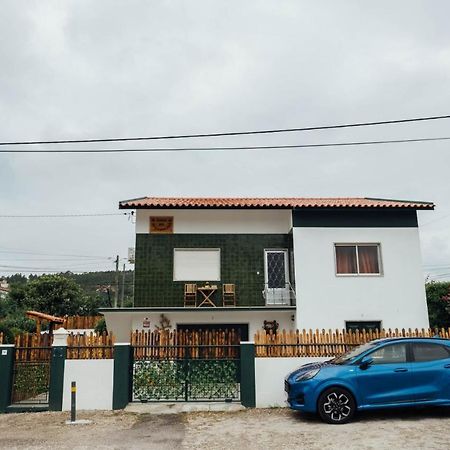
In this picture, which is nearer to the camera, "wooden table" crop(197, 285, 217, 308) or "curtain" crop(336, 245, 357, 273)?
"curtain" crop(336, 245, 357, 273)

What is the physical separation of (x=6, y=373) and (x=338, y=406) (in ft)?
23.7

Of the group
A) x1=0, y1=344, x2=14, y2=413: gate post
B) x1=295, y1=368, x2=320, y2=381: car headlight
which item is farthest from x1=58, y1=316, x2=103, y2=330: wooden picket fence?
x1=295, y1=368, x2=320, y2=381: car headlight

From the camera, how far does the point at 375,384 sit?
29.2ft

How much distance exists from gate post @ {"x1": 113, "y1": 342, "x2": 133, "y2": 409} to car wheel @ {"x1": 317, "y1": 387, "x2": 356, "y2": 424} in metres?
4.43

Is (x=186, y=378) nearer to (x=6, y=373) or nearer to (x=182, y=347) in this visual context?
(x=182, y=347)

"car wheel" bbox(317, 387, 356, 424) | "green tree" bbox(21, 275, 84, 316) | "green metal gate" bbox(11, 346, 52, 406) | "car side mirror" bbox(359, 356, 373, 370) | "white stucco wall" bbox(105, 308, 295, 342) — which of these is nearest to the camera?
"car wheel" bbox(317, 387, 356, 424)

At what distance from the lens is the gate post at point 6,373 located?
35.1 feet

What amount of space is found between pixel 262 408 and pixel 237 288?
22.7ft

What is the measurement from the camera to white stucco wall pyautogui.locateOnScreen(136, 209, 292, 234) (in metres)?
17.5

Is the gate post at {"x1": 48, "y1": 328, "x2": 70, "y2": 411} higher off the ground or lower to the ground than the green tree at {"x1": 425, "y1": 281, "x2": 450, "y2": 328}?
lower

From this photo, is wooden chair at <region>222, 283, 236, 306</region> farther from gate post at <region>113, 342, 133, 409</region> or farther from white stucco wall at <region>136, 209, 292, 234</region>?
gate post at <region>113, 342, 133, 409</region>

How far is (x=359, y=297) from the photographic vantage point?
639 inches

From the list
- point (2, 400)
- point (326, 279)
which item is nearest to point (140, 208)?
point (326, 279)

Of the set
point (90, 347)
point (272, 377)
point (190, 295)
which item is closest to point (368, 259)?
point (190, 295)
